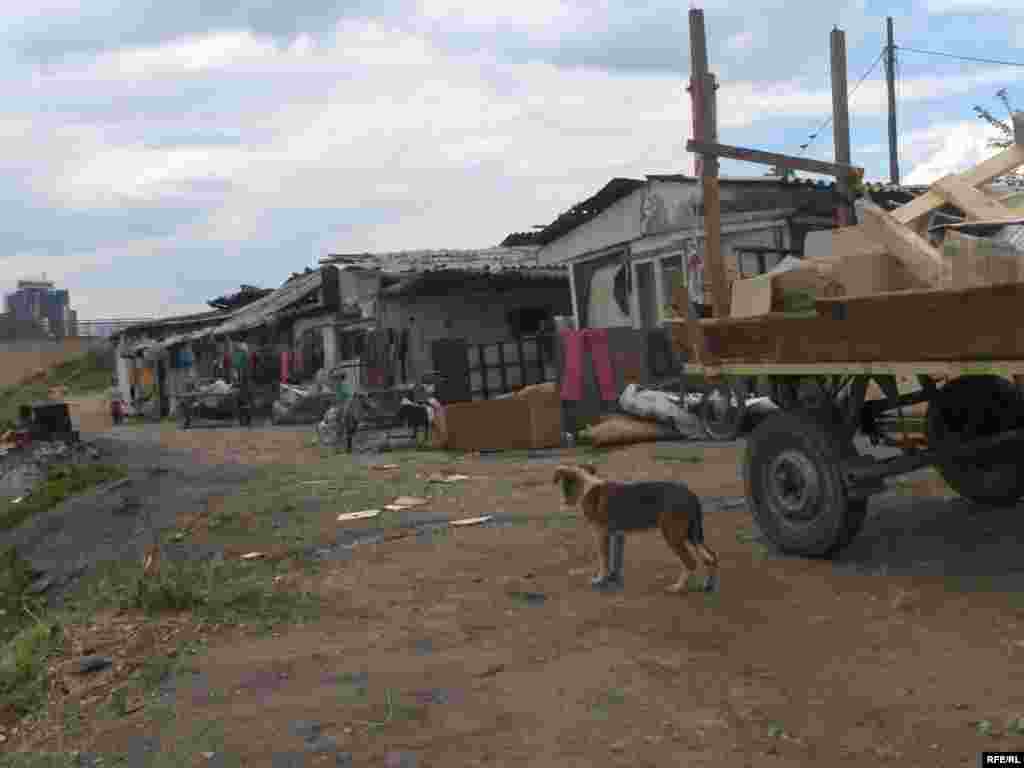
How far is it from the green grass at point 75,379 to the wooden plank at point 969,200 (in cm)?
4080

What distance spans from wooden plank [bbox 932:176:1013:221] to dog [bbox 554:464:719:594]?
2.09 meters

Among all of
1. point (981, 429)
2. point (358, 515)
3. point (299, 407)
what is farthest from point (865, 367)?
point (299, 407)

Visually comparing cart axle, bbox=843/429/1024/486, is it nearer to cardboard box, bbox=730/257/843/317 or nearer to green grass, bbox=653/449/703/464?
cardboard box, bbox=730/257/843/317

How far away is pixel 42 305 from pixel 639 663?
63986mm

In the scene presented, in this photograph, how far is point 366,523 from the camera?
8.14m

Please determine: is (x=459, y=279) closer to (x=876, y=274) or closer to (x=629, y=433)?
(x=629, y=433)

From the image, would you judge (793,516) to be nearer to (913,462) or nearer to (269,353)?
(913,462)

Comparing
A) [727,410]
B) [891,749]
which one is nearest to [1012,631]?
[891,749]

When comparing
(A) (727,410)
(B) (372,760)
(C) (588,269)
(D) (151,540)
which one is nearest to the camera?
(B) (372,760)

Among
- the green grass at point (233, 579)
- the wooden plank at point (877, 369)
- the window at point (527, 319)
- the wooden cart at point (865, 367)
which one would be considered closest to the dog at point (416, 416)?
the green grass at point (233, 579)

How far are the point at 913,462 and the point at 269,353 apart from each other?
22247 millimetres

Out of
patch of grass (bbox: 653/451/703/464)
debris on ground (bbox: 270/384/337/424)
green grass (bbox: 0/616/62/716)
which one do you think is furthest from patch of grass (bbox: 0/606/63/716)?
debris on ground (bbox: 270/384/337/424)

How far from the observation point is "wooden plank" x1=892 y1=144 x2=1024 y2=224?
556 cm

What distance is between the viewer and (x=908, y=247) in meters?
5.11
